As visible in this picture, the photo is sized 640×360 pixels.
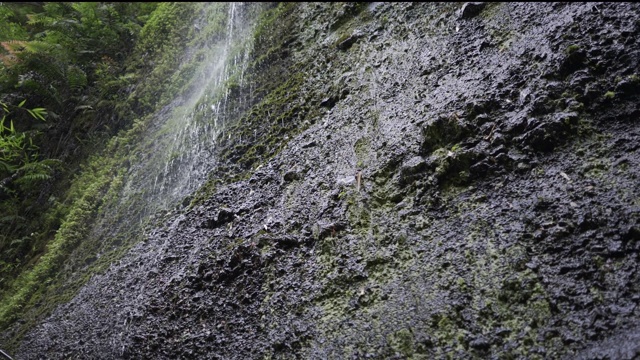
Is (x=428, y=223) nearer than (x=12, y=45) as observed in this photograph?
Yes

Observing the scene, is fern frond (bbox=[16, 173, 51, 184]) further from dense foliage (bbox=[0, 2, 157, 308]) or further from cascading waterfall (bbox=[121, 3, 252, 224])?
cascading waterfall (bbox=[121, 3, 252, 224])

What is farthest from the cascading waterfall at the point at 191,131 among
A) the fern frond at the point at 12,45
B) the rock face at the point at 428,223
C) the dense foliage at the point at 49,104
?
the fern frond at the point at 12,45

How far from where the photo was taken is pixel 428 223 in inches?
83.5

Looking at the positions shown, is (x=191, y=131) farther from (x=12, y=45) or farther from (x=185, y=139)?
(x=12, y=45)

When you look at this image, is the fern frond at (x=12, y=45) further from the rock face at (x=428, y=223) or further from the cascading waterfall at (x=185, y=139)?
the rock face at (x=428, y=223)

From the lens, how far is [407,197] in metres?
2.31

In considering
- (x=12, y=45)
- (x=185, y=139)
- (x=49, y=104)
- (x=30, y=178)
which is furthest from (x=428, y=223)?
(x=12, y=45)

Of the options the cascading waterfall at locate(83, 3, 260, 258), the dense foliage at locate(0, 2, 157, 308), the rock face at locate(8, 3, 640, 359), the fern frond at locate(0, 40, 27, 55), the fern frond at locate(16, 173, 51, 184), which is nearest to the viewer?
the rock face at locate(8, 3, 640, 359)

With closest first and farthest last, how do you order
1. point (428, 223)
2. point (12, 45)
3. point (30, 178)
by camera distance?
1. point (428, 223)
2. point (30, 178)
3. point (12, 45)

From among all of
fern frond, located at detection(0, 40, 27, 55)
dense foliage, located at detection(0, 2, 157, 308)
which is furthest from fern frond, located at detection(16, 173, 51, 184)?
fern frond, located at detection(0, 40, 27, 55)

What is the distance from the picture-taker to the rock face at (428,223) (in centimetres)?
163

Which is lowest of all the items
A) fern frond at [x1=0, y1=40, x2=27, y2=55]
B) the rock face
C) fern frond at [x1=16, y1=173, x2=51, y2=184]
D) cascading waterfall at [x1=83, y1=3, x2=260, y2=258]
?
the rock face

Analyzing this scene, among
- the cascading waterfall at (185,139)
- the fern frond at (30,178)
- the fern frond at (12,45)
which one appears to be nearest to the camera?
the cascading waterfall at (185,139)

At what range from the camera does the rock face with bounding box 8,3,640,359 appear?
163cm
